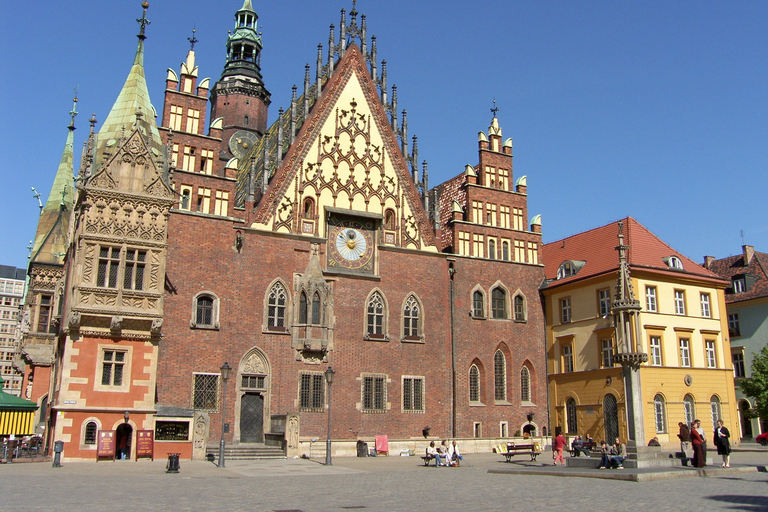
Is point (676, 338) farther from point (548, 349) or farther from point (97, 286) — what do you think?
point (97, 286)

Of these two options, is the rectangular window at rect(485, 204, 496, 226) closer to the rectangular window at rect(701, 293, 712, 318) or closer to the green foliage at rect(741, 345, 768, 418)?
the rectangular window at rect(701, 293, 712, 318)

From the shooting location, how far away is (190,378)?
30.5m

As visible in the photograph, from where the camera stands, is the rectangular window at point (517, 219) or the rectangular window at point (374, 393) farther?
the rectangular window at point (517, 219)

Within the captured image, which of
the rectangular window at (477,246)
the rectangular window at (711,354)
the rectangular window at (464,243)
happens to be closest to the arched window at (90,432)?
the rectangular window at (464,243)

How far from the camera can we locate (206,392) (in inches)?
1214

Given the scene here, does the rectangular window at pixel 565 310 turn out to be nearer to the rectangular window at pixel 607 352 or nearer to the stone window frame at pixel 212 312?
the rectangular window at pixel 607 352

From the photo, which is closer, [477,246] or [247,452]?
[247,452]

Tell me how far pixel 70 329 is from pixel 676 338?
1137 inches

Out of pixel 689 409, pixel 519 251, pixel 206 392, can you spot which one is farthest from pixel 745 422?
pixel 206 392

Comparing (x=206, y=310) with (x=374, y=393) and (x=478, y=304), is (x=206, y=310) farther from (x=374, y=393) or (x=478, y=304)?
(x=478, y=304)

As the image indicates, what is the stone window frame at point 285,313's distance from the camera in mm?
32750

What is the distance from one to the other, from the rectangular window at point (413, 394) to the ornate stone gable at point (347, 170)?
6956 millimetres

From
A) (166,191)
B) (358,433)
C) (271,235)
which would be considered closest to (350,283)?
(271,235)

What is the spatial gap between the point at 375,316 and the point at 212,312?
8.16 m
